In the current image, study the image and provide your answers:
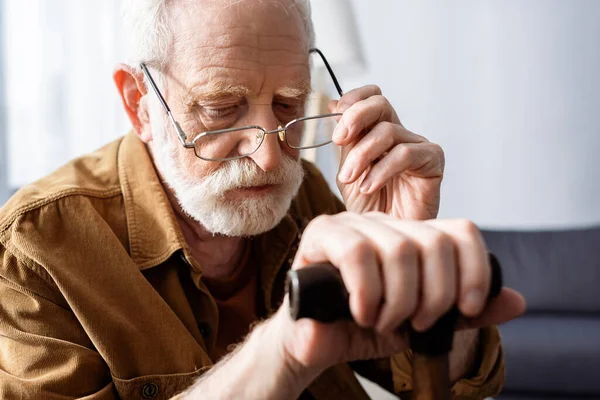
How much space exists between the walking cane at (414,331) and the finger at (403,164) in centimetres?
63

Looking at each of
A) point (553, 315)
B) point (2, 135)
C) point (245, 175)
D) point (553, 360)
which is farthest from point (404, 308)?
point (2, 135)

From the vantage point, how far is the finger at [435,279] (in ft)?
2.02

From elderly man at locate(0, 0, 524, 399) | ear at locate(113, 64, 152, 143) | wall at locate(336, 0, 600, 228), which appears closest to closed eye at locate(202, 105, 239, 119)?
elderly man at locate(0, 0, 524, 399)

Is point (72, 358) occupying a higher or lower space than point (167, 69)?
lower

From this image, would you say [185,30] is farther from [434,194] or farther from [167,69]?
[434,194]

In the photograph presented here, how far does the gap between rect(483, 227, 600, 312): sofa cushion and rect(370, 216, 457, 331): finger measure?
2.55 metres

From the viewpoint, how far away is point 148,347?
1250mm

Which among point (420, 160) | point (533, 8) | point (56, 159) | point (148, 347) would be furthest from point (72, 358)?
point (533, 8)

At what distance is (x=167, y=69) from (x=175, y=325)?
1.65 ft

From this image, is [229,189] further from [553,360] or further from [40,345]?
[553,360]

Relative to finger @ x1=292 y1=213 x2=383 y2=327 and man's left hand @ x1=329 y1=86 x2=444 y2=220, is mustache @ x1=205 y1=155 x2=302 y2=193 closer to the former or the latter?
man's left hand @ x1=329 y1=86 x2=444 y2=220

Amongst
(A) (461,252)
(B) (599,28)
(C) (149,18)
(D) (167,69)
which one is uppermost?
(C) (149,18)

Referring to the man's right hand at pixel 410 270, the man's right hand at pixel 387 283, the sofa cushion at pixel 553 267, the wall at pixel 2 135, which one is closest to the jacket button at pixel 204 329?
the man's right hand at pixel 387 283

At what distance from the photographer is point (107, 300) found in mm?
1245
